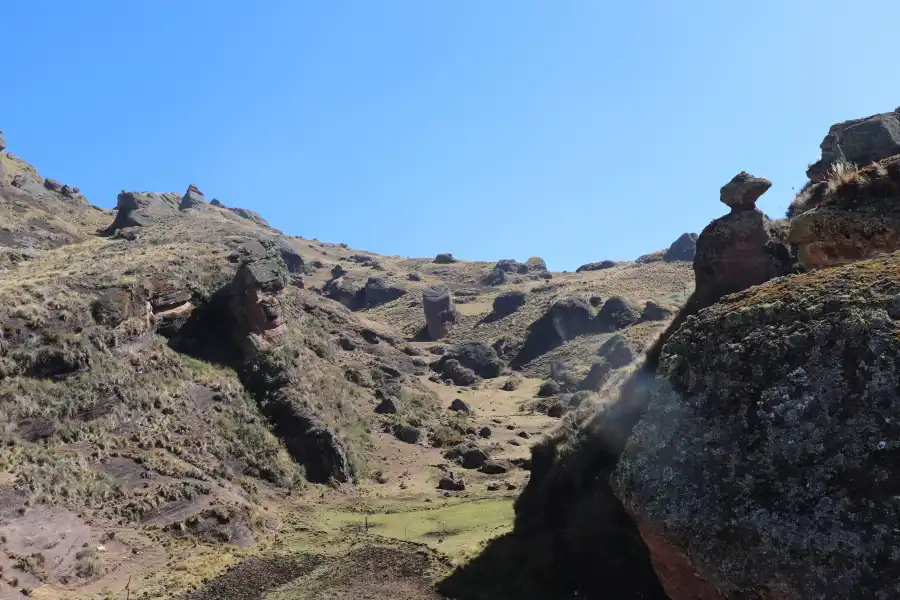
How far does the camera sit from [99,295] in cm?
4012

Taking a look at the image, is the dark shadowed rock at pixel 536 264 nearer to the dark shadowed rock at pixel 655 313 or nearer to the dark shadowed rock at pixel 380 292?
the dark shadowed rock at pixel 380 292

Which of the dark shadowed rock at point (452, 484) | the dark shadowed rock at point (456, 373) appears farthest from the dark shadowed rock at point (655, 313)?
the dark shadowed rock at point (452, 484)

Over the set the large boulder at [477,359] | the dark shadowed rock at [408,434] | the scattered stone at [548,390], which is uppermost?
Result: the large boulder at [477,359]

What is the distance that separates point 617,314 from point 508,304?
82.3ft

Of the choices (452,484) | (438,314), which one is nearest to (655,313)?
(438,314)

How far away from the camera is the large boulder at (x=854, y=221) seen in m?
9.34

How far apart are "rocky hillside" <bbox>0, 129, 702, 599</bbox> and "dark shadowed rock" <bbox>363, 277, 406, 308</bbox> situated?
3800 cm

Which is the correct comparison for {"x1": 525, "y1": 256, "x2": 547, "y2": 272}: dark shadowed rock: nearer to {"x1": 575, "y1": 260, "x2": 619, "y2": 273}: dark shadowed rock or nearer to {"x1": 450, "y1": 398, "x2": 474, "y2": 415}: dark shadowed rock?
{"x1": 575, "y1": 260, "x2": 619, "y2": 273}: dark shadowed rock

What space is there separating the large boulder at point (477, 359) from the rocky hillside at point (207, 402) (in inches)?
10.1

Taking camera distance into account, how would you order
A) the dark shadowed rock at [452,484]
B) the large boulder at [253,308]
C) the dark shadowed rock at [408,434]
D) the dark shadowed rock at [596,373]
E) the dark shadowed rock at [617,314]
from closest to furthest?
the dark shadowed rock at [452,484], the large boulder at [253,308], the dark shadowed rock at [408,434], the dark shadowed rock at [596,373], the dark shadowed rock at [617,314]

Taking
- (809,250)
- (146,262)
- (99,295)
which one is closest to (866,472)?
(809,250)

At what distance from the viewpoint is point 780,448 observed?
17.5 feet

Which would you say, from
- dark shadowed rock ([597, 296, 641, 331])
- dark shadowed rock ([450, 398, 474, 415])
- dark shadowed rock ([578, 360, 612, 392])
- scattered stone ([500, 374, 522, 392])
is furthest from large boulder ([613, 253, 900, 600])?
dark shadowed rock ([597, 296, 641, 331])

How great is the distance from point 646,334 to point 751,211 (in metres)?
45.4
